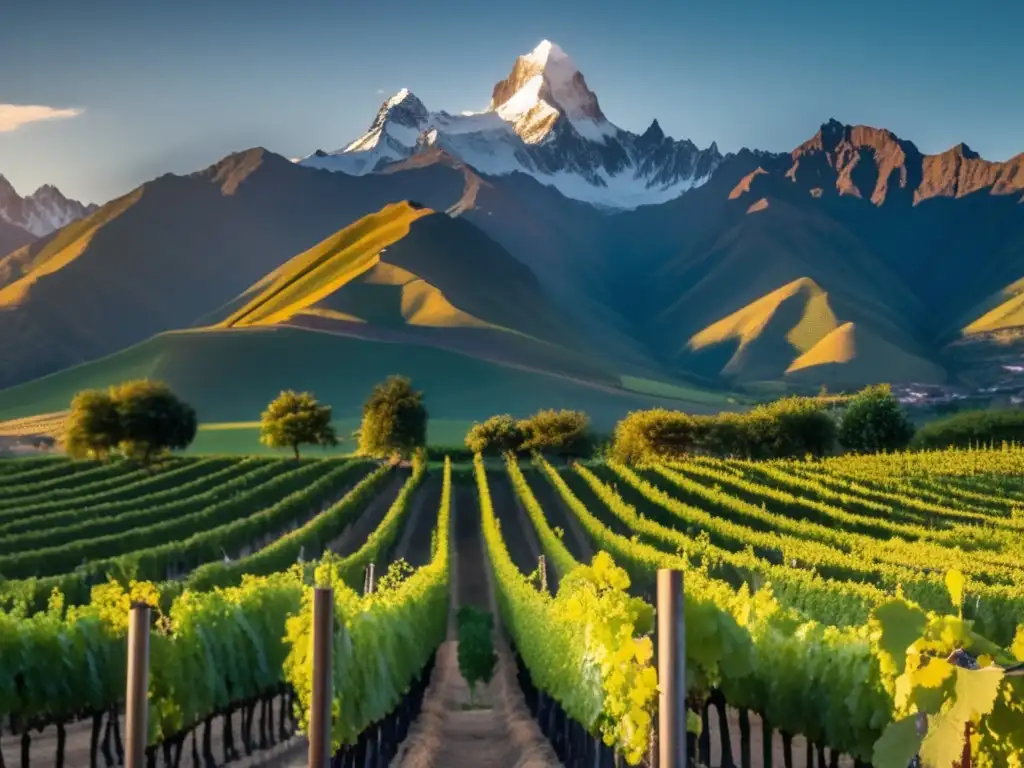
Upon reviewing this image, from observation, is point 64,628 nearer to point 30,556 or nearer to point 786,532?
point 30,556

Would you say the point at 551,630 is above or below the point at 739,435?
below

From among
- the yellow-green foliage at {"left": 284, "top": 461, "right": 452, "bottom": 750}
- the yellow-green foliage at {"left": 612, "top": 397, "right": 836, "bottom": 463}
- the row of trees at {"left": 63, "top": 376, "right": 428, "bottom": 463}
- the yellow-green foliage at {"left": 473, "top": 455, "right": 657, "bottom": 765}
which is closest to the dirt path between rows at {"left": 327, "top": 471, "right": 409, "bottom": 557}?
the row of trees at {"left": 63, "top": 376, "right": 428, "bottom": 463}

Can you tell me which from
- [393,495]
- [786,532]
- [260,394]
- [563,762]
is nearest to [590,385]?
[260,394]

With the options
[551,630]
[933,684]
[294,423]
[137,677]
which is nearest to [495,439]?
[294,423]

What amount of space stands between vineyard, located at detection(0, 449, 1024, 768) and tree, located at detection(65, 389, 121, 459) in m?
26.1

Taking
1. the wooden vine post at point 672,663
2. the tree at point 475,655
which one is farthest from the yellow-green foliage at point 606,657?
the tree at point 475,655

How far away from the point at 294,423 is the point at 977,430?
5085 cm

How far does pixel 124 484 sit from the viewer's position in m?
69.9

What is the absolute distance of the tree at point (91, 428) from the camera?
273 feet

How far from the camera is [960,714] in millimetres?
3756

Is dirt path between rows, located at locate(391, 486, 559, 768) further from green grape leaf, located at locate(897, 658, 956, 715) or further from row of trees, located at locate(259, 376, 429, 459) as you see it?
row of trees, located at locate(259, 376, 429, 459)

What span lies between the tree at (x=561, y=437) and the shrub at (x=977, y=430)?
83.3 ft

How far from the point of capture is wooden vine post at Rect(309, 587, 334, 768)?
21.7 feet

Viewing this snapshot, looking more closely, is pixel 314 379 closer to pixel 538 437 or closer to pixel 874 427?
pixel 538 437
